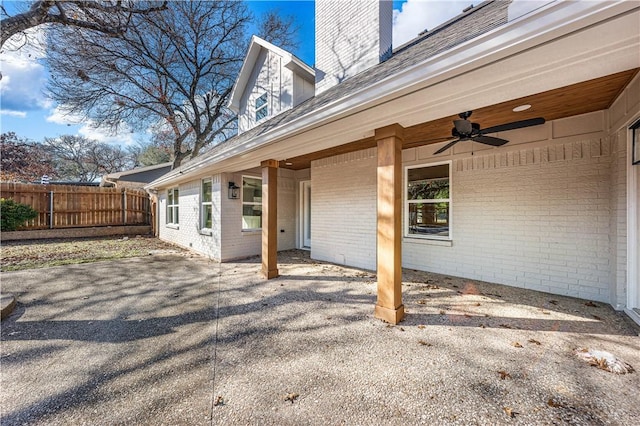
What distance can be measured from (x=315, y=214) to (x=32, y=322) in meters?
5.83

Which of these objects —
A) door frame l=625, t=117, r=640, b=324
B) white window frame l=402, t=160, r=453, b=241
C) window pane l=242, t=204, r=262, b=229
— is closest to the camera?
door frame l=625, t=117, r=640, b=324

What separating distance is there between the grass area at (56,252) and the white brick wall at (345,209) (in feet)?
19.5

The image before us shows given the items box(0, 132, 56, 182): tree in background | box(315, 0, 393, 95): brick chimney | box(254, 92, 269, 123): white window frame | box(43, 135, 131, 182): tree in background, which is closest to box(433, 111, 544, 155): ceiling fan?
box(315, 0, 393, 95): brick chimney

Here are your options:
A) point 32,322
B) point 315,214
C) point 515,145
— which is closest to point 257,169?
point 315,214

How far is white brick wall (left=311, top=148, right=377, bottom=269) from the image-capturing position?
20.5 feet

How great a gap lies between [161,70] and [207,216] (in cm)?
1100

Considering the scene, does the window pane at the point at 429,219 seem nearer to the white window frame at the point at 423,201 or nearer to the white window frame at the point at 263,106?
the white window frame at the point at 423,201

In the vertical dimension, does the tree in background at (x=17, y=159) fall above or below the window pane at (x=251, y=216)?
above

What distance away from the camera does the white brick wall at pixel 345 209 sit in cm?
624

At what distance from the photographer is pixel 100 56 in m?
11.7

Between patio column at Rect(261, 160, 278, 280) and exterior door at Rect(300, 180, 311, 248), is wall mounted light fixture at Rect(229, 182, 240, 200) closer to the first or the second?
patio column at Rect(261, 160, 278, 280)

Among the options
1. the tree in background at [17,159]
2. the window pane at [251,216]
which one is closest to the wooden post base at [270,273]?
the window pane at [251,216]

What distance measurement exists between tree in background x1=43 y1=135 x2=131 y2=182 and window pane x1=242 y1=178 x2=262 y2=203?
1129 inches

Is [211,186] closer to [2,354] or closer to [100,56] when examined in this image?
[2,354]
